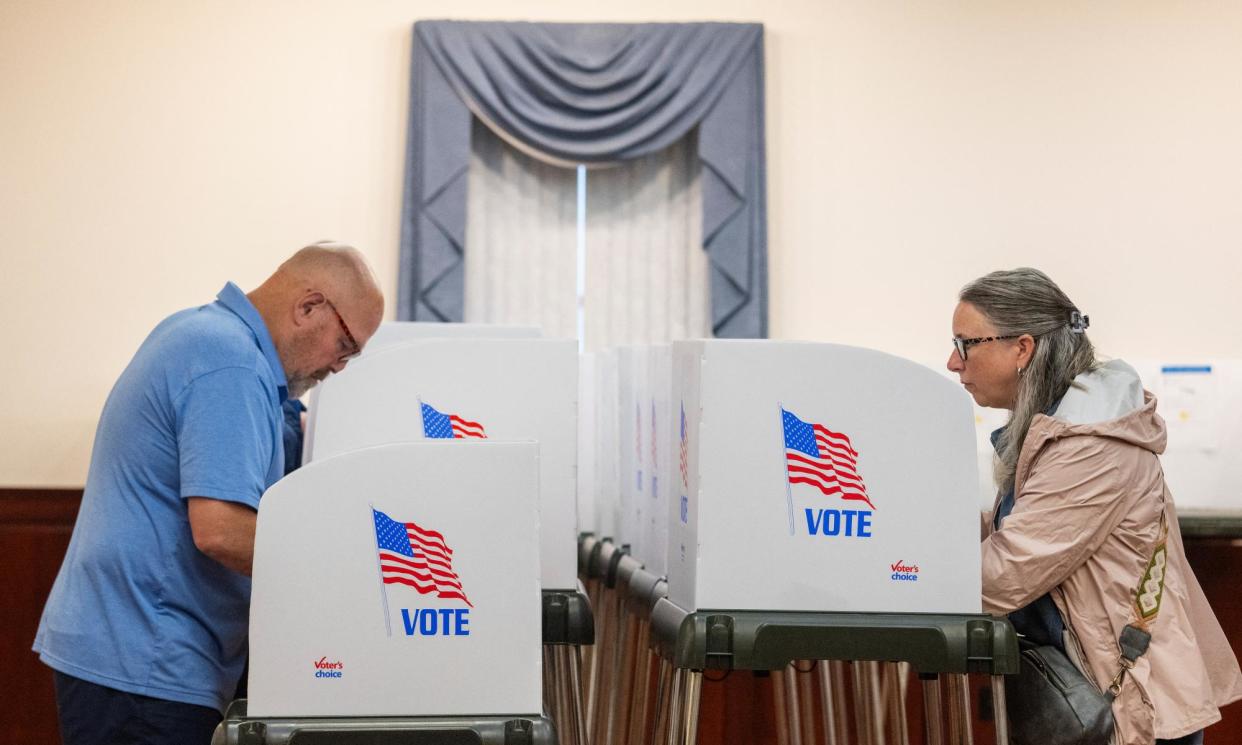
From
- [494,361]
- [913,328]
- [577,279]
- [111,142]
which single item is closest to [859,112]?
[913,328]

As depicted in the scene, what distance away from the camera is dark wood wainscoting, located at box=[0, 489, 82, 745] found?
11.7 ft

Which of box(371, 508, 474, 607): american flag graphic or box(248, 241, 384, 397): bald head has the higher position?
box(248, 241, 384, 397): bald head

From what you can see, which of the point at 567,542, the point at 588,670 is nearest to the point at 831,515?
the point at 567,542

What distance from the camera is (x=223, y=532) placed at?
5.61 ft

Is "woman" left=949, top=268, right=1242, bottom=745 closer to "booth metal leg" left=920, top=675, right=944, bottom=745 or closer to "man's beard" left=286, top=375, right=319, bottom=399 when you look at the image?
"booth metal leg" left=920, top=675, right=944, bottom=745

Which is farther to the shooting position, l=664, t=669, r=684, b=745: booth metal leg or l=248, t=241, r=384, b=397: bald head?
l=248, t=241, r=384, b=397: bald head

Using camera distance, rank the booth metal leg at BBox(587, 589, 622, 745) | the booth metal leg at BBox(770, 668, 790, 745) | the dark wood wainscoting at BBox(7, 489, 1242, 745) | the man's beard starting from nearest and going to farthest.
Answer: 1. the man's beard
2. the booth metal leg at BBox(770, 668, 790, 745)
3. the booth metal leg at BBox(587, 589, 622, 745)
4. the dark wood wainscoting at BBox(7, 489, 1242, 745)

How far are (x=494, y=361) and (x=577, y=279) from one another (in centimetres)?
Result: 273

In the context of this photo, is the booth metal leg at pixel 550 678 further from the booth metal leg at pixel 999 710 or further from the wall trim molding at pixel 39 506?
the wall trim molding at pixel 39 506

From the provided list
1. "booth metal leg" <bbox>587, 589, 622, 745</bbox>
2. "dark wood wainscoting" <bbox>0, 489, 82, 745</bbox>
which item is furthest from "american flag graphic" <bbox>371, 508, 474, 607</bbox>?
"dark wood wainscoting" <bbox>0, 489, 82, 745</bbox>

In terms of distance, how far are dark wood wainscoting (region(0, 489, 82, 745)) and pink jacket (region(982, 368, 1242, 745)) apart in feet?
9.30

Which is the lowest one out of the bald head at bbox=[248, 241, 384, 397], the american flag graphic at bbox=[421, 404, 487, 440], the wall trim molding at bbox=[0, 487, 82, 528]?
the wall trim molding at bbox=[0, 487, 82, 528]

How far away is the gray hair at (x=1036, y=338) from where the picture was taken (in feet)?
6.75

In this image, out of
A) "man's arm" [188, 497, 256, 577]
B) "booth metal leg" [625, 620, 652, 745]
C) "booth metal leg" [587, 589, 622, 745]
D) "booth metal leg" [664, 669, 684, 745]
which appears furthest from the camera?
"booth metal leg" [587, 589, 622, 745]
